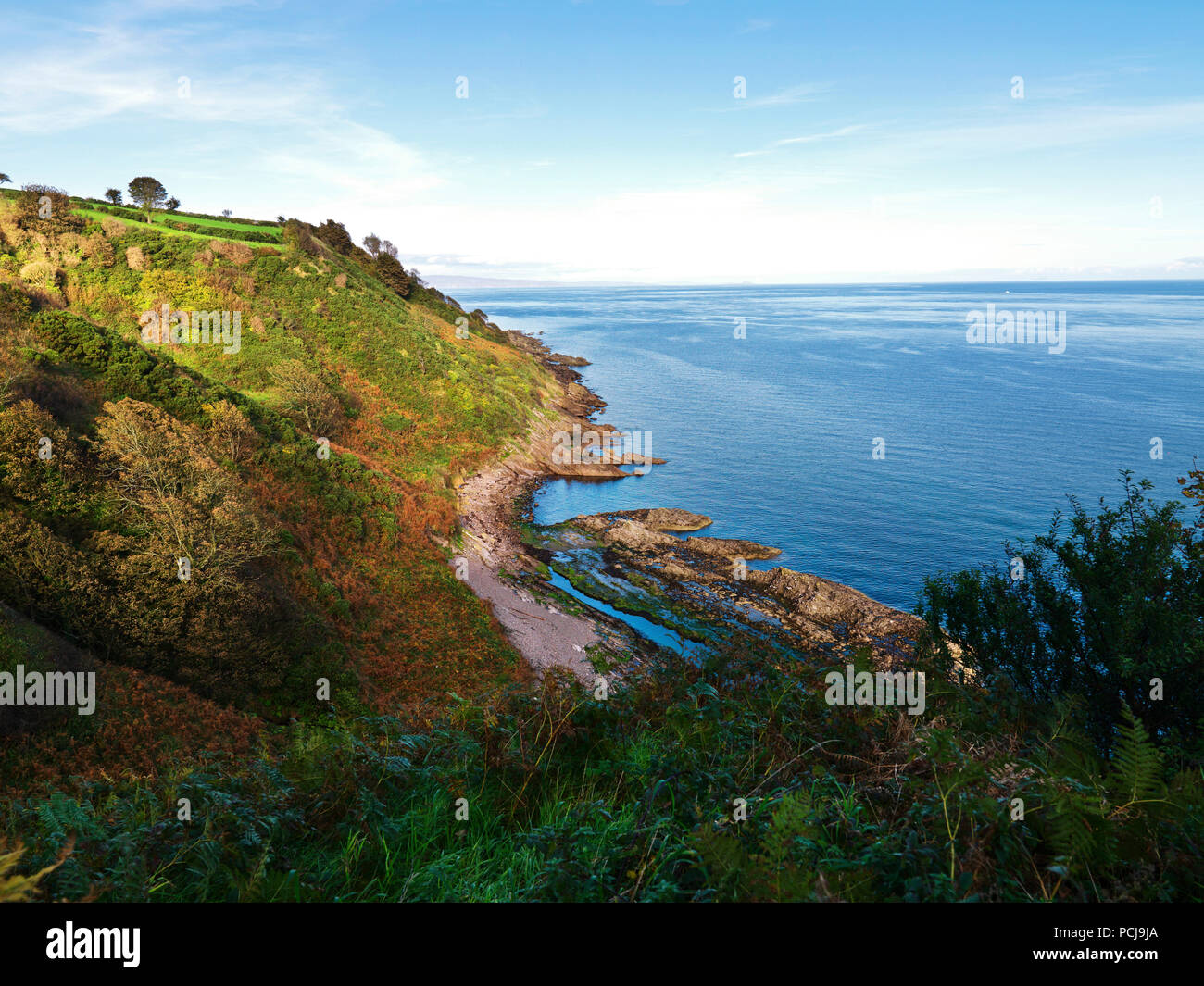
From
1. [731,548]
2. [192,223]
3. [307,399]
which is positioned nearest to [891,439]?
[731,548]

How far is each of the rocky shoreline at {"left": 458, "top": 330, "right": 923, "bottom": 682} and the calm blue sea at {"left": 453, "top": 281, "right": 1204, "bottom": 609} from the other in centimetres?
324

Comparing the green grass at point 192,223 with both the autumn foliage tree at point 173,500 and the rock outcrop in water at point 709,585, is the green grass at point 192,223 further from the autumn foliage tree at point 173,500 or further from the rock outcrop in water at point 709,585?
the autumn foliage tree at point 173,500

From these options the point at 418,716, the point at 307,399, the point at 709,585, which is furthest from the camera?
the point at 307,399

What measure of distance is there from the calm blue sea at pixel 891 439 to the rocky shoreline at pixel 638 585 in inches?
128

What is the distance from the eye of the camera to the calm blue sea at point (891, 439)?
44688 mm

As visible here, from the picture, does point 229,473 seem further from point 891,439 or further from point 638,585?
point 891,439

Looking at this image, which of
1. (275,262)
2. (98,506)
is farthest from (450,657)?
(275,262)

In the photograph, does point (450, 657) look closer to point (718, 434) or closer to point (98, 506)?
point (98, 506)

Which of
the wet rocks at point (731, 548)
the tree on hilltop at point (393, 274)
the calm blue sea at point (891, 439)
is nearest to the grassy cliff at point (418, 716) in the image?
A: the calm blue sea at point (891, 439)

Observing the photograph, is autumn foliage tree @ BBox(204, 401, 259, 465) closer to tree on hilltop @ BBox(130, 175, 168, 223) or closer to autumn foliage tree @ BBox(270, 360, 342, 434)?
autumn foliage tree @ BBox(270, 360, 342, 434)

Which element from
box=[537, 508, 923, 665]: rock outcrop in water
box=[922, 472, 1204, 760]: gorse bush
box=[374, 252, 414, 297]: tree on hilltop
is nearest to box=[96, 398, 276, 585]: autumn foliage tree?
box=[922, 472, 1204, 760]: gorse bush

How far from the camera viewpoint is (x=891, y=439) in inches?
2638

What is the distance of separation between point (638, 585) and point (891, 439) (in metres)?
42.9

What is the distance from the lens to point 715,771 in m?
4.92
